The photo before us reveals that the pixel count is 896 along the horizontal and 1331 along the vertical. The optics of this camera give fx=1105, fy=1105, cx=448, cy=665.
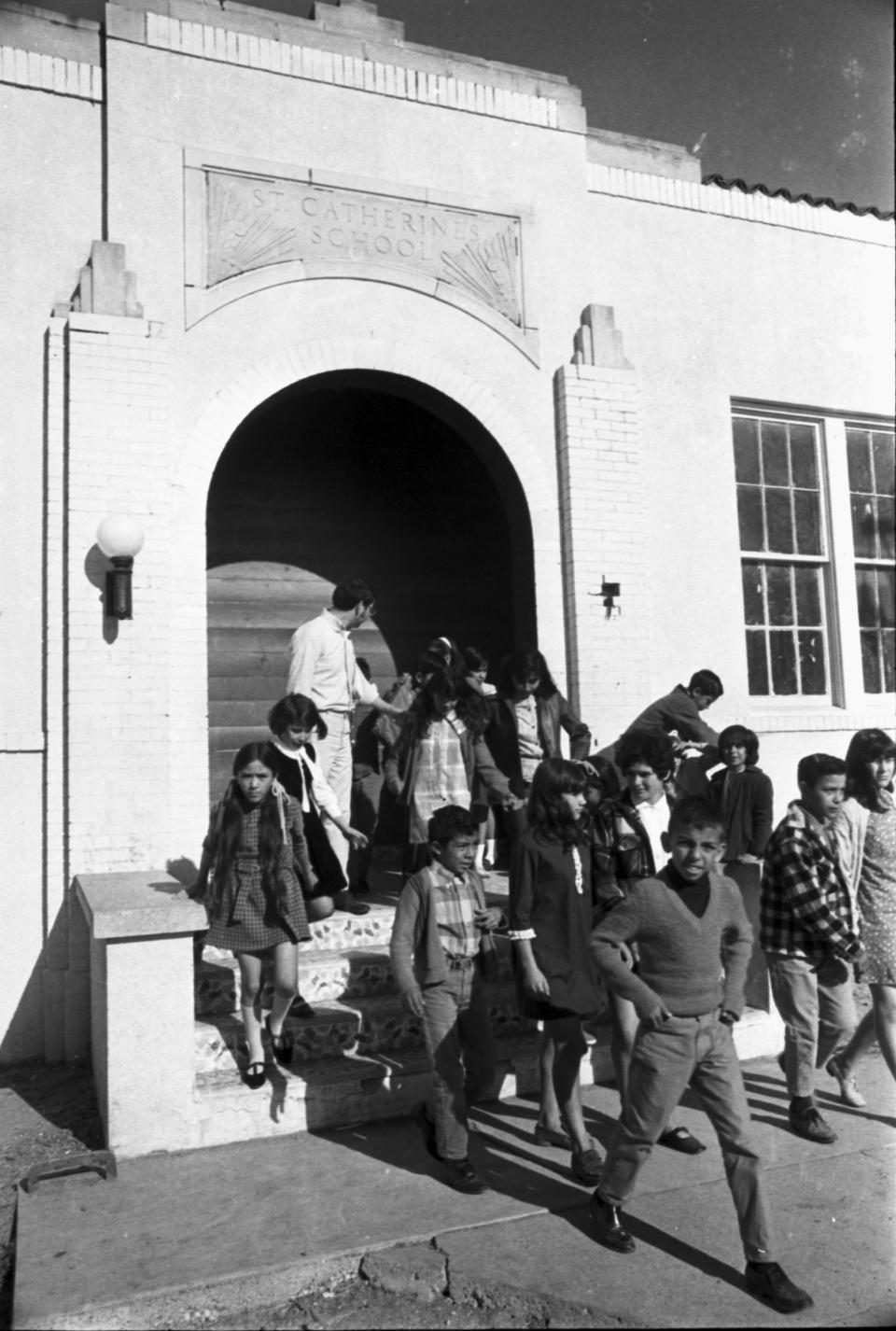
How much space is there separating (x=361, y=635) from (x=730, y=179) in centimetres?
478

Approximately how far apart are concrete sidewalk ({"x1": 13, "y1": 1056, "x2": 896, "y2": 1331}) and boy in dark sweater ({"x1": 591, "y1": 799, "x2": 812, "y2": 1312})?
220mm

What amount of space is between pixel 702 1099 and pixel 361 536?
5760 mm

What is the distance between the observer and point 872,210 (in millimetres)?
9633

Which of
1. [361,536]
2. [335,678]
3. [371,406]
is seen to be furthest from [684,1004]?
[371,406]

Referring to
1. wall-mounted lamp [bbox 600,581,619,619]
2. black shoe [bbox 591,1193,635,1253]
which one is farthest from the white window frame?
black shoe [bbox 591,1193,635,1253]

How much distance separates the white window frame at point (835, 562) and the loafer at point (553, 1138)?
5.04m

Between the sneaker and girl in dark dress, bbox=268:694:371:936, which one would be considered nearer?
the sneaker

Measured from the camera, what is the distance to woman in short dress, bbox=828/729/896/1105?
4820mm

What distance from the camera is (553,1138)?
4668mm

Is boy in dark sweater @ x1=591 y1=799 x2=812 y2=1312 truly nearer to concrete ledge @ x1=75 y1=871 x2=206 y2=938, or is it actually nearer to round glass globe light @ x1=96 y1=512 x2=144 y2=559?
concrete ledge @ x1=75 y1=871 x2=206 y2=938

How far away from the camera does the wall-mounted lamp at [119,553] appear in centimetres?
622

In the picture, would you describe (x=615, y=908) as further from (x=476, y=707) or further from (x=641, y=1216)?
(x=476, y=707)

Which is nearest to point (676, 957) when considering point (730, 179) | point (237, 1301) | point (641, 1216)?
point (641, 1216)

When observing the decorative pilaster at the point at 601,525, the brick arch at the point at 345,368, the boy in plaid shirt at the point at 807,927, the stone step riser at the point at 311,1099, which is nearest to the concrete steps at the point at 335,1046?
the stone step riser at the point at 311,1099
